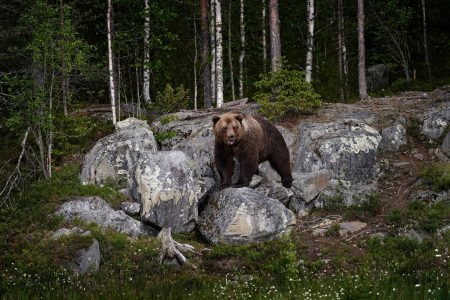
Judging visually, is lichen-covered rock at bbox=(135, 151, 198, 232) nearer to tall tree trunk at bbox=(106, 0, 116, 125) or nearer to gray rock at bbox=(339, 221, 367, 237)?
gray rock at bbox=(339, 221, 367, 237)

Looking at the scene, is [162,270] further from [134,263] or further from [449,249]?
[449,249]

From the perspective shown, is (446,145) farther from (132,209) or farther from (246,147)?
(132,209)

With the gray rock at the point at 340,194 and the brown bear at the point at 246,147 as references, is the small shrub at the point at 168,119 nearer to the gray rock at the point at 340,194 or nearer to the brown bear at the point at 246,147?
the brown bear at the point at 246,147

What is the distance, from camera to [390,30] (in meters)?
29.9

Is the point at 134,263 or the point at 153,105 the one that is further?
the point at 153,105

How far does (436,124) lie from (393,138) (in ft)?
4.16

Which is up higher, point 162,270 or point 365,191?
point 365,191

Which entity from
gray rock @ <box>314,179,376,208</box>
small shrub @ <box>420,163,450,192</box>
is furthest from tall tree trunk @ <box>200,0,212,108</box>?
small shrub @ <box>420,163,450,192</box>

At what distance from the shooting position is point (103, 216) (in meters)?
12.0

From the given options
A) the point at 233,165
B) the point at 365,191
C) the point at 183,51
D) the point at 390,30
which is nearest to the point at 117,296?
the point at 233,165

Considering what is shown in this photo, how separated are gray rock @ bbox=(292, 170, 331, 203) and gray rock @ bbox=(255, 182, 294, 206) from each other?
23cm

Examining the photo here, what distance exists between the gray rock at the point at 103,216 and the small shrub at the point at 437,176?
6.24 metres

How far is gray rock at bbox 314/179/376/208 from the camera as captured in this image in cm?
1305

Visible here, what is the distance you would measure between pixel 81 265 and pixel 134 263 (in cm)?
95
